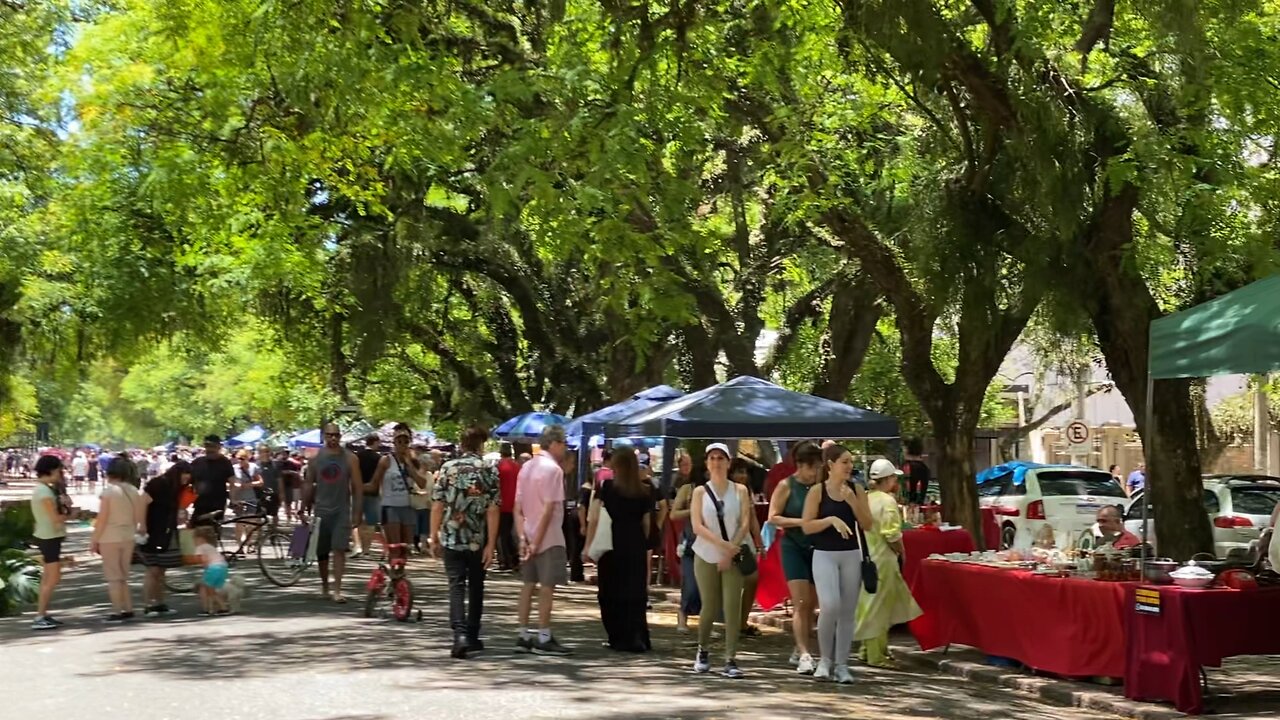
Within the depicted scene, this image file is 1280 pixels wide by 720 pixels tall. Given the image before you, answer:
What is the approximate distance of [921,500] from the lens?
24.0m

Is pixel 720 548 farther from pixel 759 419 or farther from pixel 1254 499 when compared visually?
pixel 1254 499

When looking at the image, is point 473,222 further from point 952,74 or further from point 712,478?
point 712,478

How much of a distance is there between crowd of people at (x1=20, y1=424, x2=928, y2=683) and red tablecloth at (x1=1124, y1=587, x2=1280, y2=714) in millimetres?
2043

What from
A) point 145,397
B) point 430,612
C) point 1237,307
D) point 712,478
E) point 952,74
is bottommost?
point 430,612

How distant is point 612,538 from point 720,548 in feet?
4.81

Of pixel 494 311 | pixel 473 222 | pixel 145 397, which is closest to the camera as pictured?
pixel 473 222

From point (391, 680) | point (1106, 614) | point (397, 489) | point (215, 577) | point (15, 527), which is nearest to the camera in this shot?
point (391, 680)

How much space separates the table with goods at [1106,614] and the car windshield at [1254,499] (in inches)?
364

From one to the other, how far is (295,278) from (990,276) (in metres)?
13.2

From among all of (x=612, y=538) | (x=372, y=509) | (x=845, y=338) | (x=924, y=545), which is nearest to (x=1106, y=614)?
(x=924, y=545)

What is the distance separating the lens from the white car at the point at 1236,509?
20359mm

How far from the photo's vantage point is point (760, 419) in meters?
16.3

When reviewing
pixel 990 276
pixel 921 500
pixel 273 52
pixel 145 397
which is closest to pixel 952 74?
pixel 990 276

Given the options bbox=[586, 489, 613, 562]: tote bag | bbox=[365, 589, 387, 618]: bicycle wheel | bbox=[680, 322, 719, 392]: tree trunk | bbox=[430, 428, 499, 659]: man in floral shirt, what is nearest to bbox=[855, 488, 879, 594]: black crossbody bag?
bbox=[586, 489, 613, 562]: tote bag
